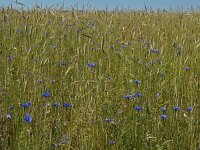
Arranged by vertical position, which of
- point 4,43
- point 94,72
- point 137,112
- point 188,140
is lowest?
point 188,140

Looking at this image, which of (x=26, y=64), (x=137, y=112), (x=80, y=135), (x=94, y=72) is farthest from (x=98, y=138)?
(x=26, y=64)

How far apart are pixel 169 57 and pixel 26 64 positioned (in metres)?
1.59

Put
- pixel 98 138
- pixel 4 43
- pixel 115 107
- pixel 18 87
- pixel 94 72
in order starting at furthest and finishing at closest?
pixel 4 43 < pixel 94 72 < pixel 18 87 < pixel 115 107 < pixel 98 138

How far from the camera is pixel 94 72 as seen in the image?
9.57ft

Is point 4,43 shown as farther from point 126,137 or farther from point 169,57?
point 126,137

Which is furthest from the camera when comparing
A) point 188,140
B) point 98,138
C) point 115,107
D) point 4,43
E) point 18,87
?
point 4,43

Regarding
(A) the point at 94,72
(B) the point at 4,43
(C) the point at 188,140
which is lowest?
(C) the point at 188,140

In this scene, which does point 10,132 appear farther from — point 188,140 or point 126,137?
point 188,140

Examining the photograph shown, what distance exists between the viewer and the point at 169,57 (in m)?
3.72

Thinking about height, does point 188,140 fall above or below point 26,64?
below

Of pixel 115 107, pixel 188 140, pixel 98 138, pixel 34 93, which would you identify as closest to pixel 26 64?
pixel 34 93

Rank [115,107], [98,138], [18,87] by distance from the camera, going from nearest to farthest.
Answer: [98,138]
[115,107]
[18,87]

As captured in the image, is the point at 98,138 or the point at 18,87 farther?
the point at 18,87

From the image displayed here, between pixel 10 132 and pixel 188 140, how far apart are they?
44.2 inches
